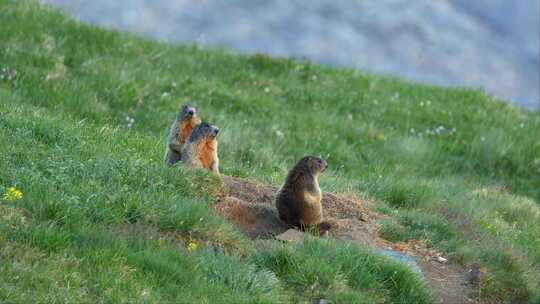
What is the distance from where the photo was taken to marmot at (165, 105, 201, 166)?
33.6ft

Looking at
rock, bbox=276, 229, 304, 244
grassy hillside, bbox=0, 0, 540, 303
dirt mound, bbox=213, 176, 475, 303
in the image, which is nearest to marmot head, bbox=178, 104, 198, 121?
grassy hillside, bbox=0, 0, 540, 303

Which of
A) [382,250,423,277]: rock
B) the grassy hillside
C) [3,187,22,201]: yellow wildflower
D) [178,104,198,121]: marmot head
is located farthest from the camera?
[178,104,198,121]: marmot head

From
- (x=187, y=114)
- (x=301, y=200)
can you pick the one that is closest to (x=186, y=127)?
(x=187, y=114)

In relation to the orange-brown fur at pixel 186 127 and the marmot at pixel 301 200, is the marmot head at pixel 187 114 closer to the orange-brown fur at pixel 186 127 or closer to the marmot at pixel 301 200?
the orange-brown fur at pixel 186 127

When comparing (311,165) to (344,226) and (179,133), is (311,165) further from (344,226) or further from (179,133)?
(179,133)

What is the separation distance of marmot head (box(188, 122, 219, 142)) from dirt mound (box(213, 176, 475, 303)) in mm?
459

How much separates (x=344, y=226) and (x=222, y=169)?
2148mm

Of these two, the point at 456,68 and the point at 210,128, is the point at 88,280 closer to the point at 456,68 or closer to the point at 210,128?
the point at 210,128

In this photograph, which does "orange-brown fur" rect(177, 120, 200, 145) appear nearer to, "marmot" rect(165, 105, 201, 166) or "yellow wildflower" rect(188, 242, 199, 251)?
"marmot" rect(165, 105, 201, 166)

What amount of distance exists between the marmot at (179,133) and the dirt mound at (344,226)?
0.60 m

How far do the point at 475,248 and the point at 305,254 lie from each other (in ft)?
7.79

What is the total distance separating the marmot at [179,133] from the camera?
10.2m

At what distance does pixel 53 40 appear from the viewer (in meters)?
15.0

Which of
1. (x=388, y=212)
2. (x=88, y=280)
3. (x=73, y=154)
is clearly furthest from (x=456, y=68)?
(x=88, y=280)
